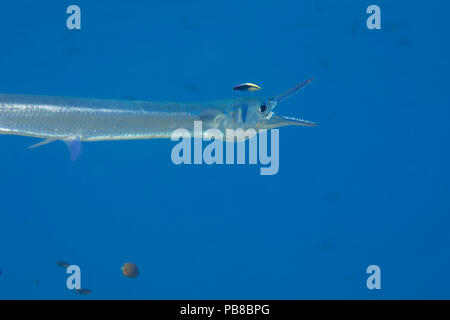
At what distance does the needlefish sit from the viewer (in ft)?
9.45

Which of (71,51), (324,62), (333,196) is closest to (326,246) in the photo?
(333,196)

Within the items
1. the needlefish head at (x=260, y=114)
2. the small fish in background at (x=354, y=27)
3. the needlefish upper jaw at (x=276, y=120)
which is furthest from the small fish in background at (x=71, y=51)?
the small fish in background at (x=354, y=27)

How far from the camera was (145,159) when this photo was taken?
19.0ft

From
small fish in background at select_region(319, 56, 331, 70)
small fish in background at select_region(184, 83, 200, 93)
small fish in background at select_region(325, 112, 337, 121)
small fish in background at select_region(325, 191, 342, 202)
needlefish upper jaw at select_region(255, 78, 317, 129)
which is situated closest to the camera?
needlefish upper jaw at select_region(255, 78, 317, 129)

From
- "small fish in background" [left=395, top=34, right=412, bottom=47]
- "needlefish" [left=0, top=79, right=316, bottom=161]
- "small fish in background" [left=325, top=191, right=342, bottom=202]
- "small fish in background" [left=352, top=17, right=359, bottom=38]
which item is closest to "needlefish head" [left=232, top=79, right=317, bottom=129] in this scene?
"needlefish" [left=0, top=79, right=316, bottom=161]

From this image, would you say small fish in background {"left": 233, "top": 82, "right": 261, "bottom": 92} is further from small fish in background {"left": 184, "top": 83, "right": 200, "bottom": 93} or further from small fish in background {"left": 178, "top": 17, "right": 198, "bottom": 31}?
small fish in background {"left": 178, "top": 17, "right": 198, "bottom": 31}

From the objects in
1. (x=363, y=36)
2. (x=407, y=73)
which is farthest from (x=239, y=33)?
(x=407, y=73)

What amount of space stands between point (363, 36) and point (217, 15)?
2419mm

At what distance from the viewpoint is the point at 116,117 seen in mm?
3072

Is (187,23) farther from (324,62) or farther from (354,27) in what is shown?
(354,27)

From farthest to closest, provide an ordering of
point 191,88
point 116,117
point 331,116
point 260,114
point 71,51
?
1. point 331,116
2. point 191,88
3. point 71,51
4. point 260,114
5. point 116,117

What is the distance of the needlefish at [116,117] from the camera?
2.88 m

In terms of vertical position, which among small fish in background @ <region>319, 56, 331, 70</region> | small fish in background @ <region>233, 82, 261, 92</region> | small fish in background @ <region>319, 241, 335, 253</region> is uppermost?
small fish in background @ <region>319, 56, 331, 70</region>

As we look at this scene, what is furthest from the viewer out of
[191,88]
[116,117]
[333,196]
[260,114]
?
[333,196]
